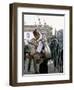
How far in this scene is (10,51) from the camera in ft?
5.41

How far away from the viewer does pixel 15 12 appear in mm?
1630

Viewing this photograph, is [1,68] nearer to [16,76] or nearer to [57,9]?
[16,76]

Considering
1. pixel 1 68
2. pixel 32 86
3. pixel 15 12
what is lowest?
pixel 32 86

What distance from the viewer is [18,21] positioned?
165cm

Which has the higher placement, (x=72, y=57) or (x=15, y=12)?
(x=15, y=12)

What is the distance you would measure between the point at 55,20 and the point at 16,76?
426mm

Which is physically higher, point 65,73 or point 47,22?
point 47,22

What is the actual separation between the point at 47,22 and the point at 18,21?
19 cm

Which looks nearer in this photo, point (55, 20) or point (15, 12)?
point (15, 12)

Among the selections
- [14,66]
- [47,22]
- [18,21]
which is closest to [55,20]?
[47,22]

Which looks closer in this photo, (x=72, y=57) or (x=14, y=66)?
(x=14, y=66)

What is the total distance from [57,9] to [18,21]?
10.6 inches

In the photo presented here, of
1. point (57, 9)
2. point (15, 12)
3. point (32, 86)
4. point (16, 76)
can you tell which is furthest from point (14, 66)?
point (57, 9)

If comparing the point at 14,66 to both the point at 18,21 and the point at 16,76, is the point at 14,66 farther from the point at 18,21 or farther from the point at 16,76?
the point at 18,21
